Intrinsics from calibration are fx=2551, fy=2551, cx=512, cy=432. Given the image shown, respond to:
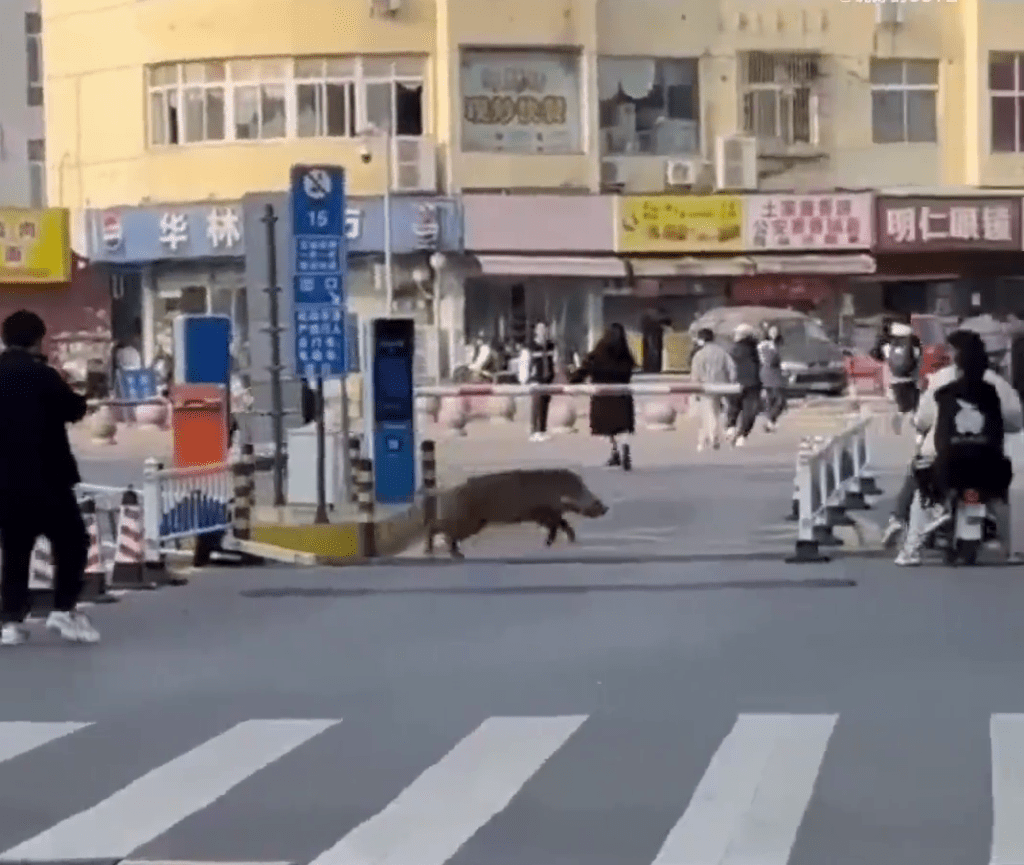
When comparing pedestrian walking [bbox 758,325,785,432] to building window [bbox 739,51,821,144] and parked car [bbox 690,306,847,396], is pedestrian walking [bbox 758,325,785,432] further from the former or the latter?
building window [bbox 739,51,821,144]

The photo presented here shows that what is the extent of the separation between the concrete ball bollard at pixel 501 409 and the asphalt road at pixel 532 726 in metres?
24.0

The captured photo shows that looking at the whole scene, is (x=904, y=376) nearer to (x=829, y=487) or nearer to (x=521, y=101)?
(x=829, y=487)

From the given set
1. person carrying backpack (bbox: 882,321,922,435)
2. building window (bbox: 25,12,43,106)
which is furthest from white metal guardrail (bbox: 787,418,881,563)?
building window (bbox: 25,12,43,106)

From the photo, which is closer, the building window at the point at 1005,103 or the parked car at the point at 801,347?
the parked car at the point at 801,347

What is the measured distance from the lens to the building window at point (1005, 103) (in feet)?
164

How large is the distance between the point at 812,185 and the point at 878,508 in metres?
26.9

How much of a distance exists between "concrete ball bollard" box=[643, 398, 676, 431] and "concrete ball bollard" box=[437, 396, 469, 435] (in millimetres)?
2847

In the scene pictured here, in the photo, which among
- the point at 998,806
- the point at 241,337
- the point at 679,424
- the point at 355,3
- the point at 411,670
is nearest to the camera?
the point at 998,806

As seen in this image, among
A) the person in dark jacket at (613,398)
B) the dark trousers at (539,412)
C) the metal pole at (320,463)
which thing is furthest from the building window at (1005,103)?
the metal pole at (320,463)

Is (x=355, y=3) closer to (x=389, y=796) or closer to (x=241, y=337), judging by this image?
(x=241, y=337)

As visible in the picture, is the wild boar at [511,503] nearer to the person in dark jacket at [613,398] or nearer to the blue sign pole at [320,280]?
the blue sign pole at [320,280]

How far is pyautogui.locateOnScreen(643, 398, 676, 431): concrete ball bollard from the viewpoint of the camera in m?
39.1

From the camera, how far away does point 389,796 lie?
9.28 m

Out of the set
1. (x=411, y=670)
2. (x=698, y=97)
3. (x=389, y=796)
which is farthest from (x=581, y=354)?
(x=389, y=796)
